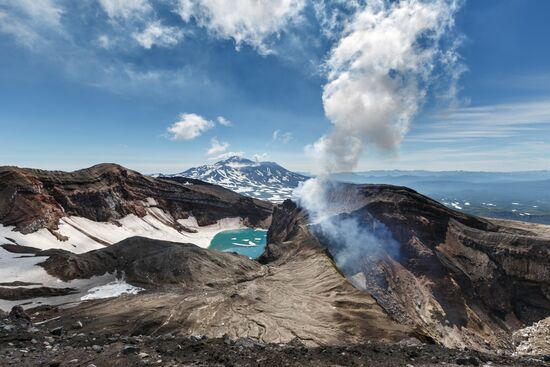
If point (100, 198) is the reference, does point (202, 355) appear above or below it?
below

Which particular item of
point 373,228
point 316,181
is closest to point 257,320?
point 373,228

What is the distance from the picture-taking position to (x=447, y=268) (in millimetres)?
62594

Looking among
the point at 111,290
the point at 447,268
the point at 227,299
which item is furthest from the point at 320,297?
the point at 111,290

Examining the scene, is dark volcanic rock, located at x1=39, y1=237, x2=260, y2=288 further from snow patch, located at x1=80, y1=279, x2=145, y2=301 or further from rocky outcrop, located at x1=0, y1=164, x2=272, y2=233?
rocky outcrop, located at x1=0, y1=164, x2=272, y2=233

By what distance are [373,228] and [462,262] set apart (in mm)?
17953

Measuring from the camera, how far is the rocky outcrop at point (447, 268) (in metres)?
53.1

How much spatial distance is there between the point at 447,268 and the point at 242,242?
102 metres

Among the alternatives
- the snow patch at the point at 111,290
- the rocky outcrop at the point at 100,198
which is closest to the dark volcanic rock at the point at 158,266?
the snow patch at the point at 111,290

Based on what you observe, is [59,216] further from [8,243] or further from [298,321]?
[298,321]

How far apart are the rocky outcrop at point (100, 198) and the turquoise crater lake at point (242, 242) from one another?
12411 mm

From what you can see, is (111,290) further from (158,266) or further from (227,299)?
(227,299)

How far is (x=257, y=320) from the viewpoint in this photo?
124ft

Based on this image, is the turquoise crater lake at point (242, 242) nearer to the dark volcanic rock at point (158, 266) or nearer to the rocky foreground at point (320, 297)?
the rocky foreground at point (320, 297)

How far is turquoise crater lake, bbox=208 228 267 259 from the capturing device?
137m
